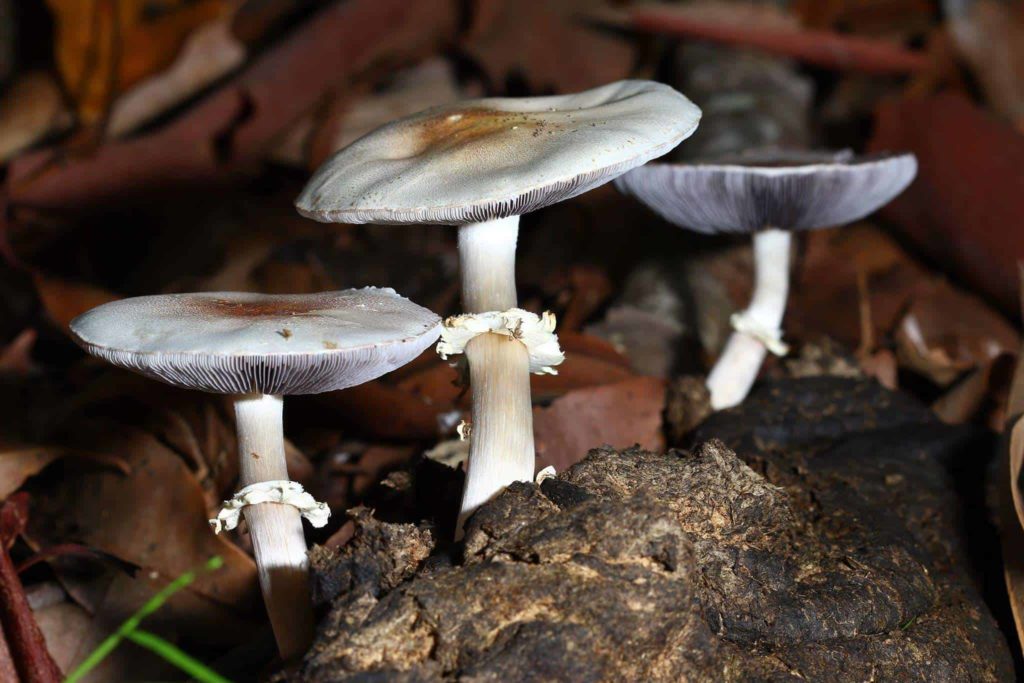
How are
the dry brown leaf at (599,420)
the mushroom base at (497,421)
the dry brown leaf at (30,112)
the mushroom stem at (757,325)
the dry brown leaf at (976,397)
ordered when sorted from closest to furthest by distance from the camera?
1. the mushroom base at (497,421)
2. the dry brown leaf at (599,420)
3. the mushroom stem at (757,325)
4. the dry brown leaf at (976,397)
5. the dry brown leaf at (30,112)

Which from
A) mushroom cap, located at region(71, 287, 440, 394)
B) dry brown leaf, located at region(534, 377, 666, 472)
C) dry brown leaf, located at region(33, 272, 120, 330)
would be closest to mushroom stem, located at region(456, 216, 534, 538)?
mushroom cap, located at region(71, 287, 440, 394)

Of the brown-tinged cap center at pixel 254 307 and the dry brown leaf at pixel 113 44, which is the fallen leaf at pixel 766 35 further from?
the brown-tinged cap center at pixel 254 307

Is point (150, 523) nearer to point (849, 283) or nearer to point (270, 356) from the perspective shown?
point (270, 356)

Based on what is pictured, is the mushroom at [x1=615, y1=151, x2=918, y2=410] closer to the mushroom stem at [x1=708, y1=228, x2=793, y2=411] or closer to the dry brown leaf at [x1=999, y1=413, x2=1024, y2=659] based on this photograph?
the mushroom stem at [x1=708, y1=228, x2=793, y2=411]

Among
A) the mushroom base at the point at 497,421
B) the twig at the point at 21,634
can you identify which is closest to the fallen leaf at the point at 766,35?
the mushroom base at the point at 497,421

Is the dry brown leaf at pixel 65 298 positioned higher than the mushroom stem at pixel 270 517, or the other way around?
the mushroom stem at pixel 270 517
